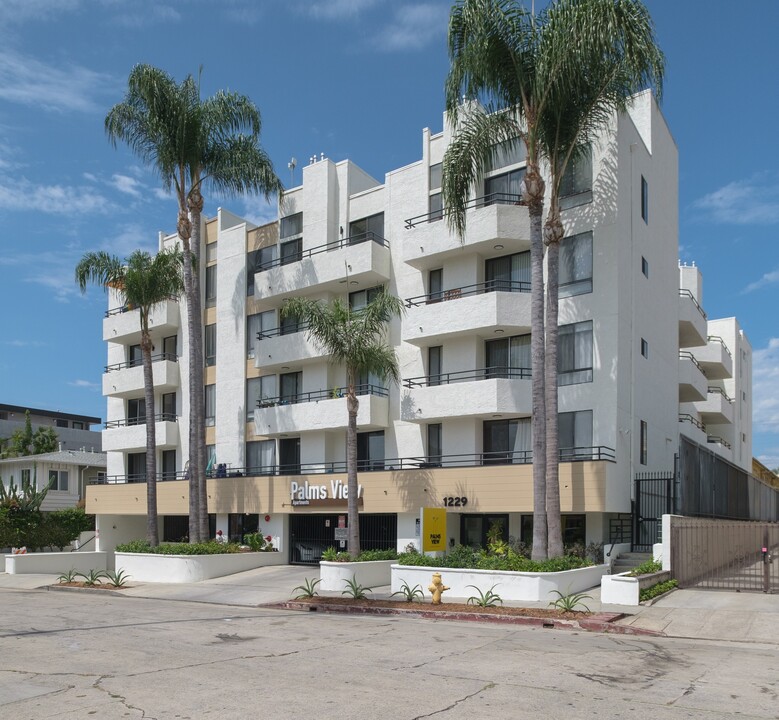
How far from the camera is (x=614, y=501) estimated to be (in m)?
26.3

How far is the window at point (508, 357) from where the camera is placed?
29797mm

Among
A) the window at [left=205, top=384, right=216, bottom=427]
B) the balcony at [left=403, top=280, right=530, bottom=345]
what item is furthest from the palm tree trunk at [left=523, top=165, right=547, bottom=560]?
the window at [left=205, top=384, right=216, bottom=427]

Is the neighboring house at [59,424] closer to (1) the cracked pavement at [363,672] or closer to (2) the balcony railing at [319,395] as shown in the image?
(2) the balcony railing at [319,395]

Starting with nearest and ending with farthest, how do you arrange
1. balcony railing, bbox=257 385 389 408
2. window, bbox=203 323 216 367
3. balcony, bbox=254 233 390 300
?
balcony railing, bbox=257 385 389 408
balcony, bbox=254 233 390 300
window, bbox=203 323 216 367

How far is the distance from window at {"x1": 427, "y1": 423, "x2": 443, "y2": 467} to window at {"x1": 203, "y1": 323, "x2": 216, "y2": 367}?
44.3 ft

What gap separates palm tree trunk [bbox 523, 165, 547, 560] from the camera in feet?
76.6

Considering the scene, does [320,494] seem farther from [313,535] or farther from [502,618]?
[502,618]

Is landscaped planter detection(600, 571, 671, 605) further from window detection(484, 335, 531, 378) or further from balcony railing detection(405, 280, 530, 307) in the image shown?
balcony railing detection(405, 280, 530, 307)

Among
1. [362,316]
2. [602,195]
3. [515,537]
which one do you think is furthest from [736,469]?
[362,316]

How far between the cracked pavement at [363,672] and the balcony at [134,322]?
24.9m

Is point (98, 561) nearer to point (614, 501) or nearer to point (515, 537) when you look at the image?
point (515, 537)

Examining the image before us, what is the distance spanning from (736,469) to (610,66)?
23.5 meters

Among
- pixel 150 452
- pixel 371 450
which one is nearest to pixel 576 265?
pixel 371 450

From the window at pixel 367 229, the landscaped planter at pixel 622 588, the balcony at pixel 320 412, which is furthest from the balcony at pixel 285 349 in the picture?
the landscaped planter at pixel 622 588
